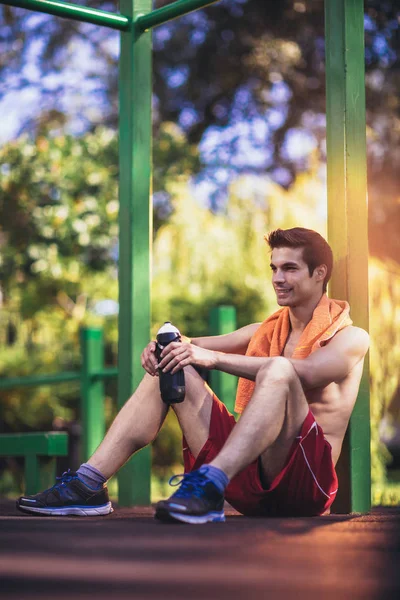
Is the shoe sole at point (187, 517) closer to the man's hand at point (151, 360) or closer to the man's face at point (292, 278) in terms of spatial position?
the man's hand at point (151, 360)

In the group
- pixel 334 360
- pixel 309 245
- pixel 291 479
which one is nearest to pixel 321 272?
pixel 309 245

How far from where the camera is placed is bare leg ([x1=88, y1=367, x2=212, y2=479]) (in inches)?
127

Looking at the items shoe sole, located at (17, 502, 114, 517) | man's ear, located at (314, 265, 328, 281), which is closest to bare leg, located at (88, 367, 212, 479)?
shoe sole, located at (17, 502, 114, 517)

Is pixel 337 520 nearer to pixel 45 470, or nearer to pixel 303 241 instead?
pixel 303 241

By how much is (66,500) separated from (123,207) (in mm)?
1349

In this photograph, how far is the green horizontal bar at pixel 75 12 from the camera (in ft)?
12.6

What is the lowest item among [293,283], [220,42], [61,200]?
[293,283]

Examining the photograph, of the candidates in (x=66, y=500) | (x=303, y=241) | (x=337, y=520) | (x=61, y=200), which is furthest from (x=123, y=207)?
(x=61, y=200)

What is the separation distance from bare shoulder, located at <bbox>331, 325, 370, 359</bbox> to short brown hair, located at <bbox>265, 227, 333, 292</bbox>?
0.86ft

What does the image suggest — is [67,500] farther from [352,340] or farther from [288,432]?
[352,340]

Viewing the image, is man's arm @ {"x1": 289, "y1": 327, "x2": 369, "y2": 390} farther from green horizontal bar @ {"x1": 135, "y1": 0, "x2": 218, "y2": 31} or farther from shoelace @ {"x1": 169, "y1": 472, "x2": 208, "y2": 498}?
green horizontal bar @ {"x1": 135, "y1": 0, "x2": 218, "y2": 31}

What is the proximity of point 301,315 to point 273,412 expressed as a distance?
61 cm

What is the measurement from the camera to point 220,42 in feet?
40.5

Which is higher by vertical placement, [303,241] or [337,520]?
[303,241]
